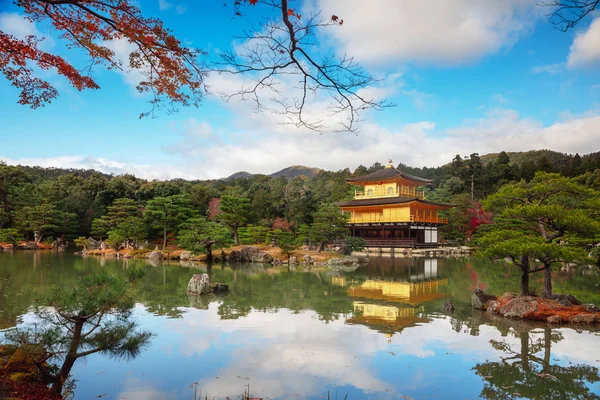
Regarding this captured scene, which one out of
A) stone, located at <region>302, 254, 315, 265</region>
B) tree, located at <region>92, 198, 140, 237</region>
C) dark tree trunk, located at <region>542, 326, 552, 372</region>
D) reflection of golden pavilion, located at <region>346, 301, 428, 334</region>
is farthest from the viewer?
tree, located at <region>92, 198, 140, 237</region>

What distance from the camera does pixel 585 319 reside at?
22.7ft

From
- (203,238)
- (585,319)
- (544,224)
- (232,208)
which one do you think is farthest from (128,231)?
(585,319)

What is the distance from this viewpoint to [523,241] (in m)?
7.45

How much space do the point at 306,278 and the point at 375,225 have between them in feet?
51.3

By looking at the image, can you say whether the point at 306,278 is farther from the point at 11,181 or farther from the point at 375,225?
the point at 11,181

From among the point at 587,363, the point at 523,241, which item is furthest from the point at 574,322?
the point at 587,363

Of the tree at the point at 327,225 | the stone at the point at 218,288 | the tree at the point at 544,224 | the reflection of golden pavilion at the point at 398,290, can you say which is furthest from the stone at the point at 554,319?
the tree at the point at 327,225

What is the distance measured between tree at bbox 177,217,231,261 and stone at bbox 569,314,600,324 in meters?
13.6

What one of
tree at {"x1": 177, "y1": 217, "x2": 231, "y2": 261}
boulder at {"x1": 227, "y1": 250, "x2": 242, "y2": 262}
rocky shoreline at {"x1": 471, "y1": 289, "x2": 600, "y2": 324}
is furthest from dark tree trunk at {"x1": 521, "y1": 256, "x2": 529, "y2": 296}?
boulder at {"x1": 227, "y1": 250, "x2": 242, "y2": 262}

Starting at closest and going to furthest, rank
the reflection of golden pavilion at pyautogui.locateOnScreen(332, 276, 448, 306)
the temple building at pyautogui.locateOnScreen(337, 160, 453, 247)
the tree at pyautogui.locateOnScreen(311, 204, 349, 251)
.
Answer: the reflection of golden pavilion at pyautogui.locateOnScreen(332, 276, 448, 306), the tree at pyautogui.locateOnScreen(311, 204, 349, 251), the temple building at pyautogui.locateOnScreen(337, 160, 453, 247)

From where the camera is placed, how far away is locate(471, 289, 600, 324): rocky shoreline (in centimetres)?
695

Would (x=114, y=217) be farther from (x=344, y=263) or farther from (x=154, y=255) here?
(x=344, y=263)

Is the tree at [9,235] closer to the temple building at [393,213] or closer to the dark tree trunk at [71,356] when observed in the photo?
the temple building at [393,213]

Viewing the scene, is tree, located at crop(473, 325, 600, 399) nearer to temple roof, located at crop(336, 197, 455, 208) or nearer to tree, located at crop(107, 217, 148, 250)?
tree, located at crop(107, 217, 148, 250)
